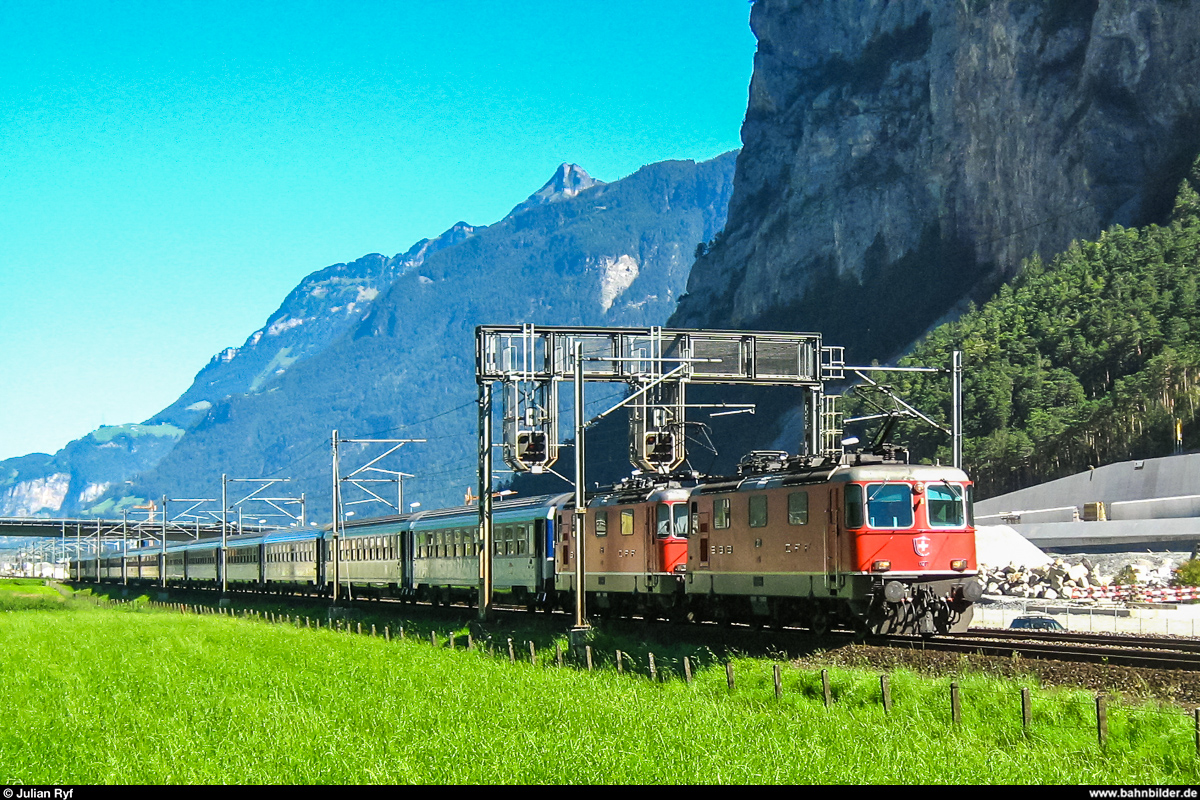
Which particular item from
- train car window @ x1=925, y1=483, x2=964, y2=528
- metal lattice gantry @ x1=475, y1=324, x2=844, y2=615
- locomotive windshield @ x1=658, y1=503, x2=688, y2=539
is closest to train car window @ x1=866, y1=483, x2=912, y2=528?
train car window @ x1=925, y1=483, x2=964, y2=528

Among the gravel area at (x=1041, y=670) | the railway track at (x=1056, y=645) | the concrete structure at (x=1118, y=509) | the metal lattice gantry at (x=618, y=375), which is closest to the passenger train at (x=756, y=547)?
the railway track at (x=1056, y=645)

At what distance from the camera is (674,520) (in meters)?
36.0

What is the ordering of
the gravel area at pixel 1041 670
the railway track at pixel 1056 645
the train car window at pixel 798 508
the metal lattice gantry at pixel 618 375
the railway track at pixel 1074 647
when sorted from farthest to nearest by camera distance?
the metal lattice gantry at pixel 618 375
the train car window at pixel 798 508
the railway track at pixel 1056 645
the railway track at pixel 1074 647
the gravel area at pixel 1041 670

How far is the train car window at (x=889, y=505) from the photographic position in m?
27.5

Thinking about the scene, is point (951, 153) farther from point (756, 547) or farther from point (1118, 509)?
point (756, 547)

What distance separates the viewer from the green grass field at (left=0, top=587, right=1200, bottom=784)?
1617 cm

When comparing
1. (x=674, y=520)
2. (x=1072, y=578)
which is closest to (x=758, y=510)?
(x=674, y=520)

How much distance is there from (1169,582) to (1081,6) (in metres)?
99.4

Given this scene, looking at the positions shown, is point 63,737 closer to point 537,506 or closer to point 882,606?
point 882,606

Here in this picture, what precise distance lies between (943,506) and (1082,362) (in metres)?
87.9

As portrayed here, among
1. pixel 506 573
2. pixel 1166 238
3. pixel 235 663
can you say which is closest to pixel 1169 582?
pixel 506 573

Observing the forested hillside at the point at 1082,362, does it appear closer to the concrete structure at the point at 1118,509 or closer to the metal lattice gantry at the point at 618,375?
the concrete structure at the point at 1118,509

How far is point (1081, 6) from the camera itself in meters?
142

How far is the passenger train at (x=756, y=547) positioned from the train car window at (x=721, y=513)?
0.05 m
